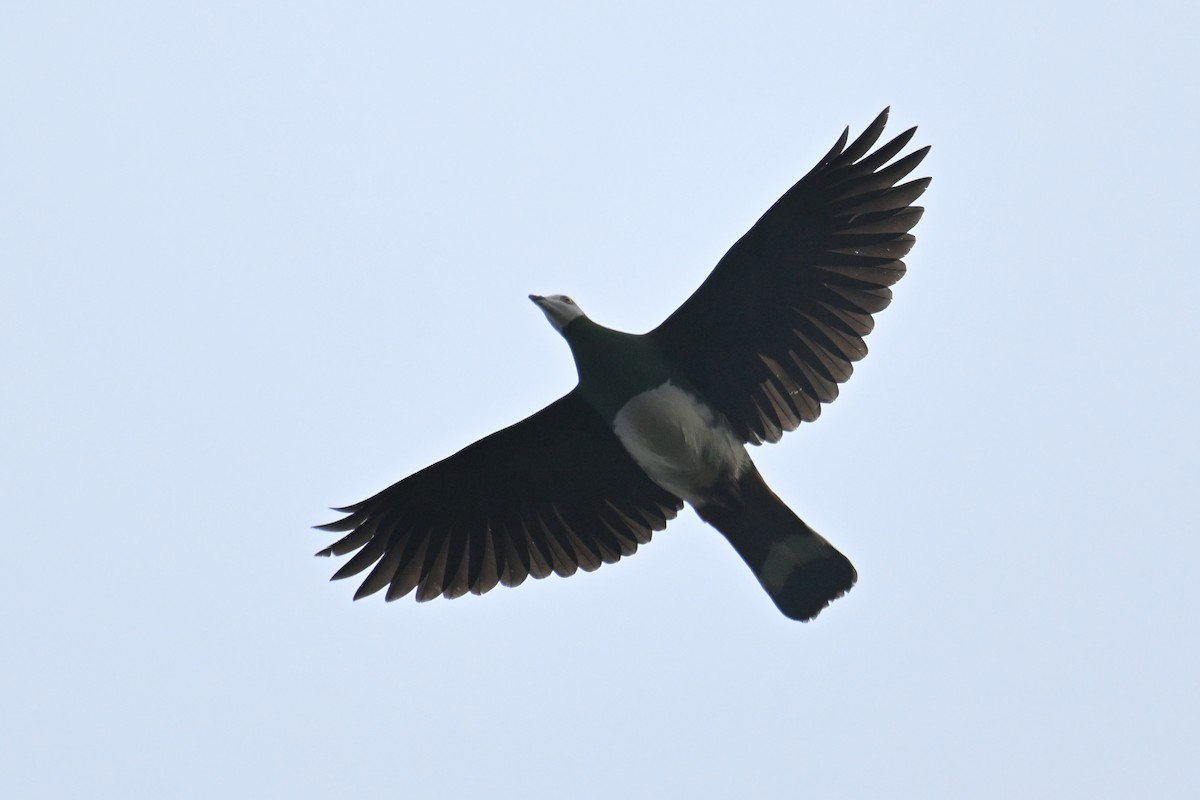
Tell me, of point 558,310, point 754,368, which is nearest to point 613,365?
point 558,310

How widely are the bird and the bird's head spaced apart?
0.01 meters

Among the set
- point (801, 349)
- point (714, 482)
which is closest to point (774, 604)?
point (714, 482)

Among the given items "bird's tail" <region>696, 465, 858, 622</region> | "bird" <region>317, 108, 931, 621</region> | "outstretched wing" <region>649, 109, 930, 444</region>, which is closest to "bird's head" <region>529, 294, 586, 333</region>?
"bird" <region>317, 108, 931, 621</region>

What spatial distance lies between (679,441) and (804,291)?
3.73 ft

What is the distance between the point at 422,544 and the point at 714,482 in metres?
1.94

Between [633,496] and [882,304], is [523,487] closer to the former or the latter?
[633,496]

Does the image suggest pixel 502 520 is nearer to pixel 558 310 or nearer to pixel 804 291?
pixel 558 310

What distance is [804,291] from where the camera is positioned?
371 inches

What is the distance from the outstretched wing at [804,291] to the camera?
9.27 metres

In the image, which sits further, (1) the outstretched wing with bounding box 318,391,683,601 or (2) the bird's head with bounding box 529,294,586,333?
(1) the outstretched wing with bounding box 318,391,683,601

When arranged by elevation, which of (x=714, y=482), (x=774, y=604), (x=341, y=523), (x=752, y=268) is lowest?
(x=774, y=604)

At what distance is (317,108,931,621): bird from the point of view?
929cm

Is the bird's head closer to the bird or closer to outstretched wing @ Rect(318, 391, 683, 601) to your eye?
the bird

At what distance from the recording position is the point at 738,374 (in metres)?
9.57
